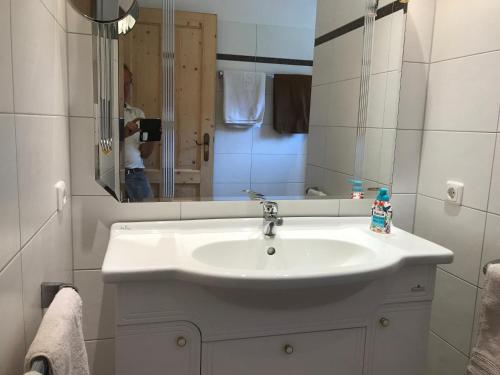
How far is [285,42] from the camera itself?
150cm

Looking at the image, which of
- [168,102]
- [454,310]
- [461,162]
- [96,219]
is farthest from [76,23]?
[454,310]

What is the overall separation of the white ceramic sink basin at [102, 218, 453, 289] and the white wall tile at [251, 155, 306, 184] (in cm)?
16

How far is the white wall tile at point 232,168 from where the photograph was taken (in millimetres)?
1500

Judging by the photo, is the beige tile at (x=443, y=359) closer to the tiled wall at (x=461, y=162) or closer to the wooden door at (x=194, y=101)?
the tiled wall at (x=461, y=162)

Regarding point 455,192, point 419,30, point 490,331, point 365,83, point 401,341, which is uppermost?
point 419,30

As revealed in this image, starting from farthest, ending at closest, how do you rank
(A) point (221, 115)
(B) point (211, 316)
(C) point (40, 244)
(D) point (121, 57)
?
(A) point (221, 115) → (D) point (121, 57) → (B) point (211, 316) → (C) point (40, 244)

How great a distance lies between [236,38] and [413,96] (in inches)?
28.4

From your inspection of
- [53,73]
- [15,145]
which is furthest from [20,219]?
[53,73]

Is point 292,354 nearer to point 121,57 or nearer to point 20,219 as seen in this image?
point 20,219

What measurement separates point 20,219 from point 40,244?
174 mm

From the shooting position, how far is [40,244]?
94 centimetres

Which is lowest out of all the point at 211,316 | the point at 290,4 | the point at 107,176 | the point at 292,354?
the point at 292,354

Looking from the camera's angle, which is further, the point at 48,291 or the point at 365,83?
the point at 365,83

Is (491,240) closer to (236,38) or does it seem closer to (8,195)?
(236,38)
